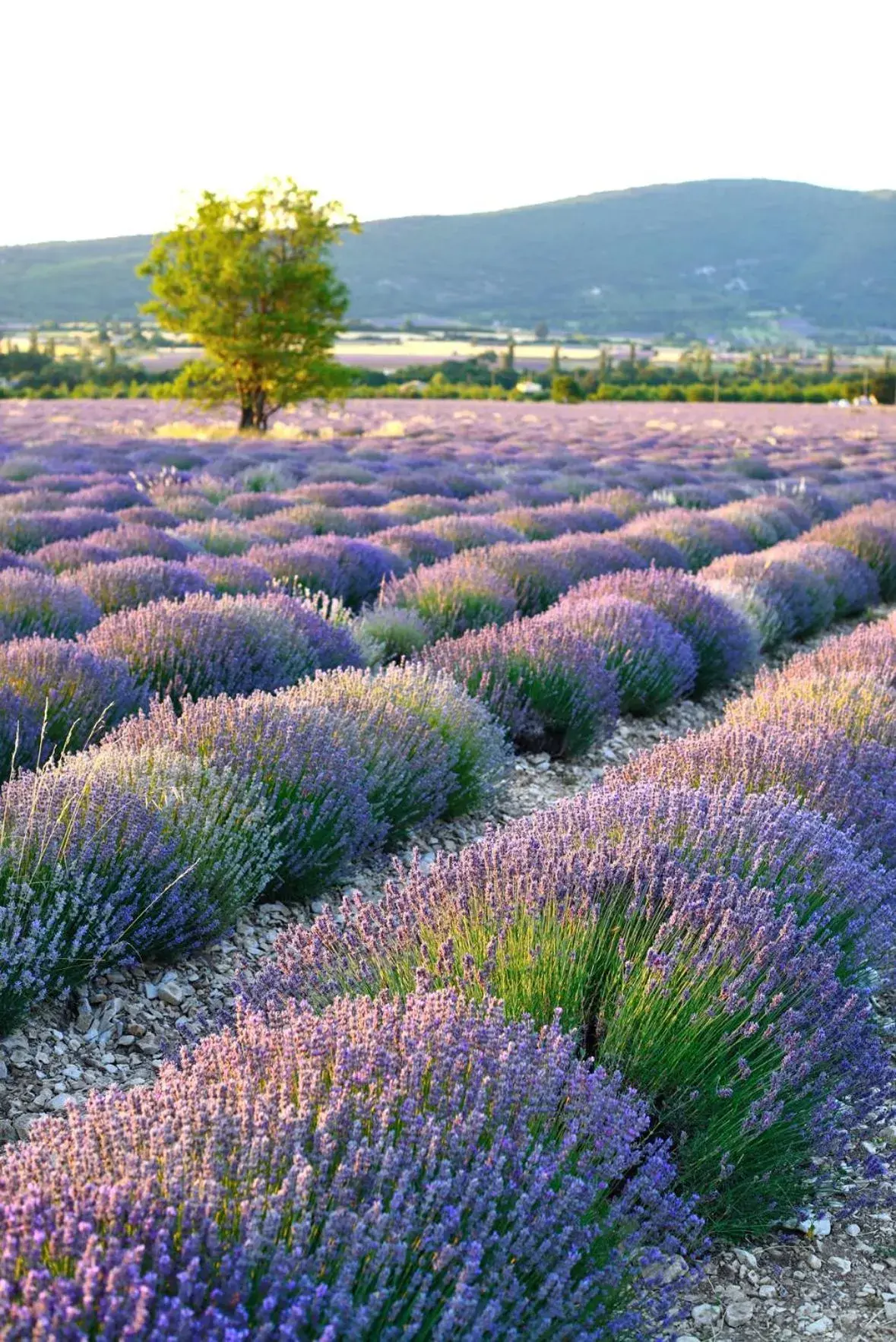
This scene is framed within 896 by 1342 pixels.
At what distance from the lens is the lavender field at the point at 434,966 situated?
158 centimetres

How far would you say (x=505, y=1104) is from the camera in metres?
1.88

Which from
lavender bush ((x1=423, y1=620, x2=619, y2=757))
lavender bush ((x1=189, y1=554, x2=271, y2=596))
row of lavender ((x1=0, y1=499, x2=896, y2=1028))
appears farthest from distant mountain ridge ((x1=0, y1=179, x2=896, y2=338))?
lavender bush ((x1=423, y1=620, x2=619, y2=757))

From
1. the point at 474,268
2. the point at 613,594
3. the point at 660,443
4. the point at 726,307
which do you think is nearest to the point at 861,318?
the point at 726,307

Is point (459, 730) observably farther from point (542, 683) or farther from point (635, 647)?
point (635, 647)

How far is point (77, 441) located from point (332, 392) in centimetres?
622

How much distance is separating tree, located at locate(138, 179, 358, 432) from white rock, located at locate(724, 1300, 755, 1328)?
20676mm

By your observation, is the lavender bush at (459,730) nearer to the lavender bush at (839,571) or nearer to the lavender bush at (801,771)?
the lavender bush at (801,771)

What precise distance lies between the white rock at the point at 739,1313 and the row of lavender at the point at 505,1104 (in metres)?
0.11

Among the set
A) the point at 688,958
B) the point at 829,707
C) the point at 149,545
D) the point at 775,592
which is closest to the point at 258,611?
the point at 829,707

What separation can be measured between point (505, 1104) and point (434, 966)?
656 millimetres

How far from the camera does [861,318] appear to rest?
158 meters

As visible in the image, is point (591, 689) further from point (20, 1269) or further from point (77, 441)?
point (77, 441)

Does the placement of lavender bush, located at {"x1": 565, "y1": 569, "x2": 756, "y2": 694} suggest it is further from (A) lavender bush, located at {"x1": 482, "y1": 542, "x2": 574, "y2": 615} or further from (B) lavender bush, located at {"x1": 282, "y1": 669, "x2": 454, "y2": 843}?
(B) lavender bush, located at {"x1": 282, "y1": 669, "x2": 454, "y2": 843}

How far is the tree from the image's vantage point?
71.7ft
